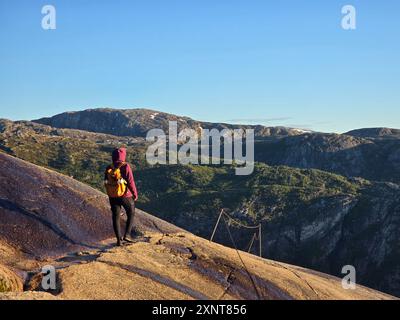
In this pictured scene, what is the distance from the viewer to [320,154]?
16600 centimetres

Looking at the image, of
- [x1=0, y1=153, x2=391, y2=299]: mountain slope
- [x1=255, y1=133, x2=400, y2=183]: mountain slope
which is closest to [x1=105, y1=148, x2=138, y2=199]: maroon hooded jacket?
[x1=0, y1=153, x2=391, y2=299]: mountain slope

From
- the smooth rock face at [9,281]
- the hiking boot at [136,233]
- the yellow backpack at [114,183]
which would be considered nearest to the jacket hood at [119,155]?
the yellow backpack at [114,183]

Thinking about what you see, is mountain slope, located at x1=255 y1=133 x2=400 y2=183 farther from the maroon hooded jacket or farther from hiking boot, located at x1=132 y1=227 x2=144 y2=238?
the maroon hooded jacket

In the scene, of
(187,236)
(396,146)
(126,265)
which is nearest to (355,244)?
(187,236)

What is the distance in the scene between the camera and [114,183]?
14531mm

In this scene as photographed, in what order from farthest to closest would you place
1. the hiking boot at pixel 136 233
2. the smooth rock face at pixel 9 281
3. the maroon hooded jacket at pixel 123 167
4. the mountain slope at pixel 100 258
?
1. the hiking boot at pixel 136 233
2. the maroon hooded jacket at pixel 123 167
3. the mountain slope at pixel 100 258
4. the smooth rock face at pixel 9 281

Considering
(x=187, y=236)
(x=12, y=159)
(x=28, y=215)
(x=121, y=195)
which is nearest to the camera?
(x=121, y=195)

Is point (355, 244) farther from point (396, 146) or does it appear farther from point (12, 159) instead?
point (396, 146)

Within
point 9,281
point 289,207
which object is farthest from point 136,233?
point 289,207

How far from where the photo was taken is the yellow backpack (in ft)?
47.6

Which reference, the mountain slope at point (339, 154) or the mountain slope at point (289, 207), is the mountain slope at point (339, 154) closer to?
the mountain slope at point (339, 154)

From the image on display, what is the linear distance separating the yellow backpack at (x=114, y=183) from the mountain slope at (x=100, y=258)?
5.37 ft

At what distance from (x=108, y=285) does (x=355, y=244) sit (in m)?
68.0

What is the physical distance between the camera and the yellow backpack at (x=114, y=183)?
47.6 ft
